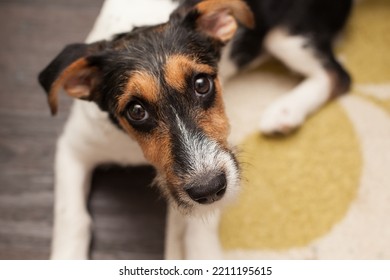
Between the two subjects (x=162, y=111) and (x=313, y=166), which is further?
(x=313, y=166)

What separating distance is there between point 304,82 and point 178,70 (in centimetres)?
103

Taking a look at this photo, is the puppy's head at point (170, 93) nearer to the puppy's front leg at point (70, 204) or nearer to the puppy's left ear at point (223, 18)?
the puppy's left ear at point (223, 18)

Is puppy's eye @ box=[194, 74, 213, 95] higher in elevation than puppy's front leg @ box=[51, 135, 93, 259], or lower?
higher

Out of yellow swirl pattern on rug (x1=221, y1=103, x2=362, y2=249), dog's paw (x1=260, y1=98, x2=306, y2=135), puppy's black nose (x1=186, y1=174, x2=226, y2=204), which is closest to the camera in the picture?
puppy's black nose (x1=186, y1=174, x2=226, y2=204)

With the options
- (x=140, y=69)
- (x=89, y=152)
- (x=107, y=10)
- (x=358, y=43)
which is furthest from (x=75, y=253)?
(x=358, y=43)

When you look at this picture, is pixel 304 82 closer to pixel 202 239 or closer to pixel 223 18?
pixel 223 18

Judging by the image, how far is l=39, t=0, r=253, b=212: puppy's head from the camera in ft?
5.73

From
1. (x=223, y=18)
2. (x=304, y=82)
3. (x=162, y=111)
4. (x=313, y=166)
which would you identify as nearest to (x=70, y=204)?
(x=162, y=111)

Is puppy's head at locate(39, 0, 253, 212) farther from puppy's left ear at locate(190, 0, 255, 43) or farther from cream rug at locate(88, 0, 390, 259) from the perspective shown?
cream rug at locate(88, 0, 390, 259)

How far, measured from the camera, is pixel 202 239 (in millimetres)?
2199

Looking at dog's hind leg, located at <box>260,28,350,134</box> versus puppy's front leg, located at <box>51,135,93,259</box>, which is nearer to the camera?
puppy's front leg, located at <box>51,135,93,259</box>

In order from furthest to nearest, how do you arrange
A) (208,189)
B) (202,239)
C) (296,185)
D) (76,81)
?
1. (296,185)
2. (202,239)
3. (76,81)
4. (208,189)

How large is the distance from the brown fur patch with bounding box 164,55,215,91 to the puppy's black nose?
33 centimetres

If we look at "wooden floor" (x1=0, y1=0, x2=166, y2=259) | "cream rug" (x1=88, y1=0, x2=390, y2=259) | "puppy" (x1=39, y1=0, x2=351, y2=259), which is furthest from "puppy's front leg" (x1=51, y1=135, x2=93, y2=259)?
"cream rug" (x1=88, y1=0, x2=390, y2=259)
